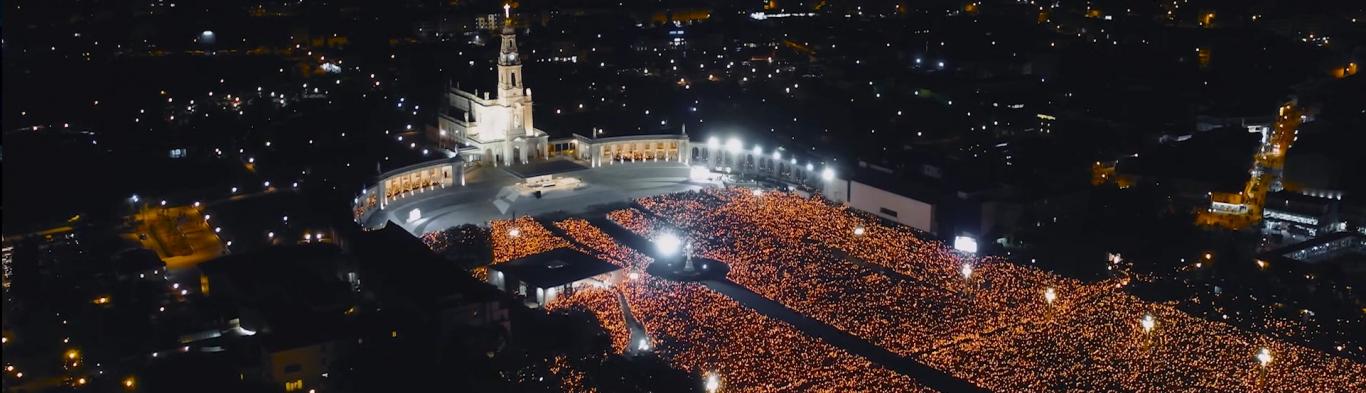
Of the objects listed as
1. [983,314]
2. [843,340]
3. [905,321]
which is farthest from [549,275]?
[983,314]

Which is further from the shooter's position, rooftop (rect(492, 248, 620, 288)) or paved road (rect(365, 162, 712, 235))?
paved road (rect(365, 162, 712, 235))

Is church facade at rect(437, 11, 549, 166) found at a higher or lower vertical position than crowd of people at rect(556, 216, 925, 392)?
higher

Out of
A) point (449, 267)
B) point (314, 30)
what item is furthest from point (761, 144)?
point (314, 30)

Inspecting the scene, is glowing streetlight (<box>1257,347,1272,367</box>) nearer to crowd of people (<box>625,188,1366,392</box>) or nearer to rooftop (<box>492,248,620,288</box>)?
crowd of people (<box>625,188,1366,392</box>)

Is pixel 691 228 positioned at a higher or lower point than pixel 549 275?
lower

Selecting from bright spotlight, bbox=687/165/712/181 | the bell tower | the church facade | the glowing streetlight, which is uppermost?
the bell tower

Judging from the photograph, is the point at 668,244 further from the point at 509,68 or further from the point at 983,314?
the point at 509,68

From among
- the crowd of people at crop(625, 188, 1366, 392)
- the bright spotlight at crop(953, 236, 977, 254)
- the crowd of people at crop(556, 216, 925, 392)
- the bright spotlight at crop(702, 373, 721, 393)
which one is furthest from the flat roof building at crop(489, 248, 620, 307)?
the bright spotlight at crop(953, 236, 977, 254)
